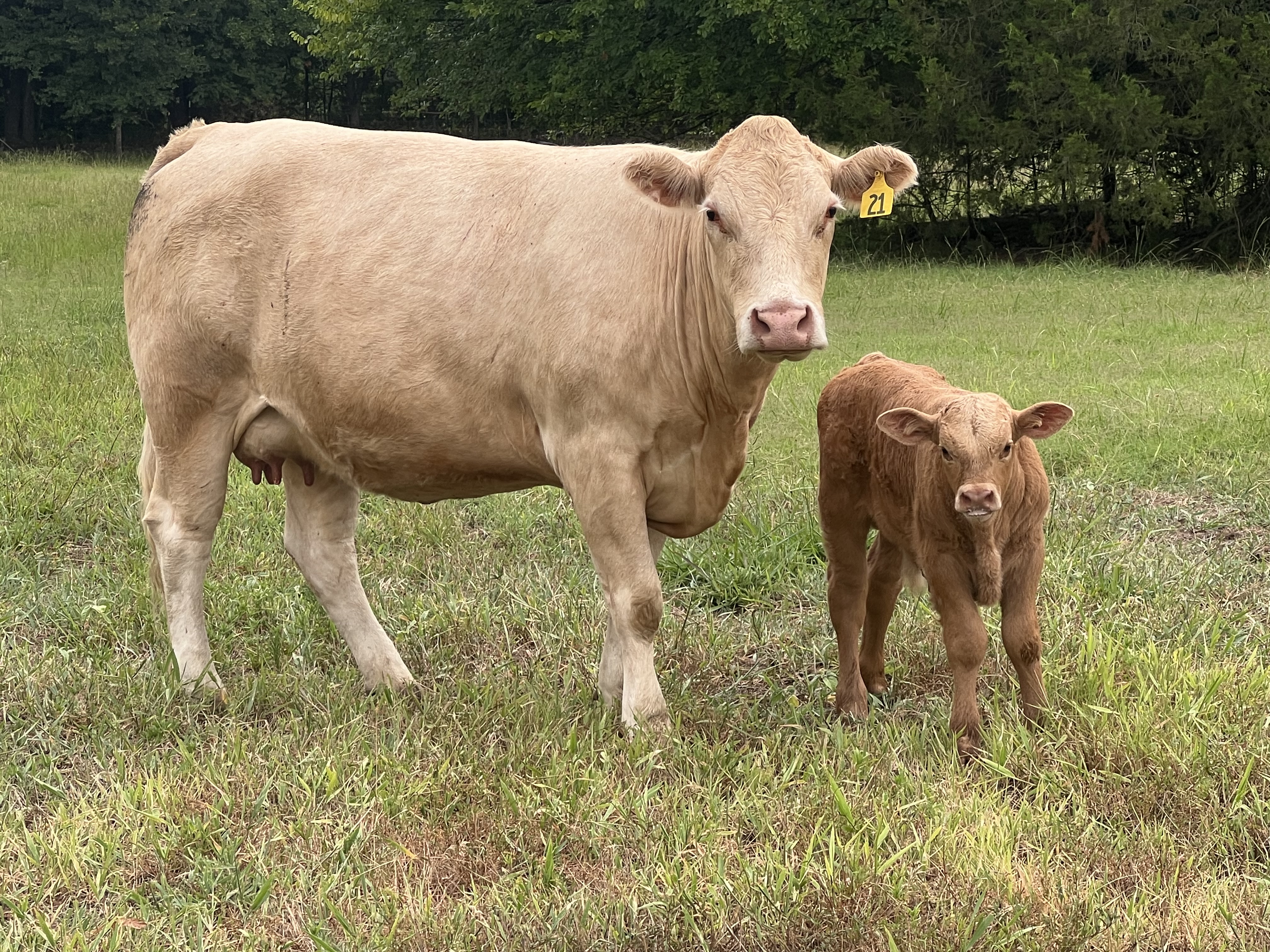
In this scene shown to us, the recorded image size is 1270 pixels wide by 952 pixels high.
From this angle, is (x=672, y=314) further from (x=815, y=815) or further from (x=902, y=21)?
(x=902, y=21)

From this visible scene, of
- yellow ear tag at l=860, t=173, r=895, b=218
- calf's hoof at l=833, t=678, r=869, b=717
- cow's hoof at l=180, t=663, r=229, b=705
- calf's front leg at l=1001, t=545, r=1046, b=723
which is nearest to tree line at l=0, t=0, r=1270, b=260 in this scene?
yellow ear tag at l=860, t=173, r=895, b=218

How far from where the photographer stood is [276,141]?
468cm

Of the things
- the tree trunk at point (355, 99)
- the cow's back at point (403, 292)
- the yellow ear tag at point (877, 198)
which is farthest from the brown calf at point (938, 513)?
the tree trunk at point (355, 99)

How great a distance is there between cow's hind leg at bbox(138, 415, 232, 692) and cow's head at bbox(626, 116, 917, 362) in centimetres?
183

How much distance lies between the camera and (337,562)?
15.8 feet

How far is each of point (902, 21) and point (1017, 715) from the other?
571 inches

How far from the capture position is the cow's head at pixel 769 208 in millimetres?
3426

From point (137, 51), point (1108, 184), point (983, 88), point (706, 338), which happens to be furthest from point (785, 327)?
point (137, 51)

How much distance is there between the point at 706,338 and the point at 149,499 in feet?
7.30

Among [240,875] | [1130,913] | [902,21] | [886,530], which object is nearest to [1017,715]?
[886,530]

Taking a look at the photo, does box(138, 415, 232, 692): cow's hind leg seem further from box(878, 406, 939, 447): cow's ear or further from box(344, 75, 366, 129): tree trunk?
box(344, 75, 366, 129): tree trunk

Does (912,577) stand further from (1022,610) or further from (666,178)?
(666,178)

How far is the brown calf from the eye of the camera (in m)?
3.54

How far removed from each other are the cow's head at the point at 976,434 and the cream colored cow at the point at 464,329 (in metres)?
0.40
